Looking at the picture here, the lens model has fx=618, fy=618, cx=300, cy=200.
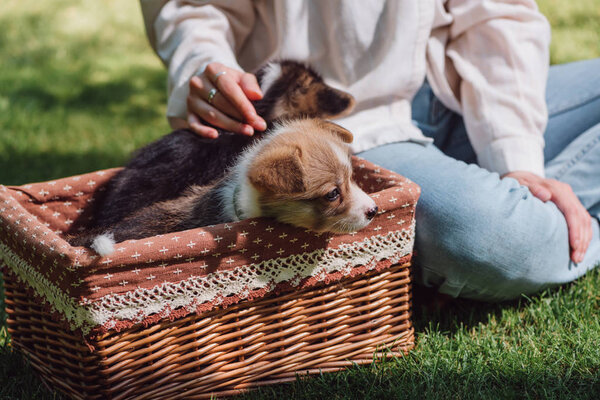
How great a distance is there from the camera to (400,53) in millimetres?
2650

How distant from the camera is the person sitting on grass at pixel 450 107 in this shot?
7.82 feet

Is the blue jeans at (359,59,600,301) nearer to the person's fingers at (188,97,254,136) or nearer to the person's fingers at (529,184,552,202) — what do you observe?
the person's fingers at (529,184,552,202)

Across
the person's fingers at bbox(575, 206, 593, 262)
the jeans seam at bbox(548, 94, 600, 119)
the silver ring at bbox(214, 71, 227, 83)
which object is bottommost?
the person's fingers at bbox(575, 206, 593, 262)

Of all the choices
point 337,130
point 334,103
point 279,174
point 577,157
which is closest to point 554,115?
point 577,157

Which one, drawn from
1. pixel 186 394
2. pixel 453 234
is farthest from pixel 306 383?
pixel 453 234

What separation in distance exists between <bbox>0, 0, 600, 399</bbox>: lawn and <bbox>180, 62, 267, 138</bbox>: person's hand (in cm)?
98

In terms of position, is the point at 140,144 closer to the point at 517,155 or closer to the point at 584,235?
the point at 517,155

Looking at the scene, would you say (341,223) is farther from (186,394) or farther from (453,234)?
(186,394)

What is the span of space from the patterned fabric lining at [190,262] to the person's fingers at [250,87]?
56cm

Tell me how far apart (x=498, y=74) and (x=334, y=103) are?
2.56 ft

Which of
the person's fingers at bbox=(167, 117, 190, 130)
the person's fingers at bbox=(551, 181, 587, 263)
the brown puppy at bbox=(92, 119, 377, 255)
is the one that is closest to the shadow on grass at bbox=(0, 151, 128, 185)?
the person's fingers at bbox=(167, 117, 190, 130)

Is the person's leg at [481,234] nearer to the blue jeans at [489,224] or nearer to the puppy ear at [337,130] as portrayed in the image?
the blue jeans at [489,224]

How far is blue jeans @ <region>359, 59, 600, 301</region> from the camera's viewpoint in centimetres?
235

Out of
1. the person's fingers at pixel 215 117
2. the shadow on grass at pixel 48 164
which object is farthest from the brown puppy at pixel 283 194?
the shadow on grass at pixel 48 164
